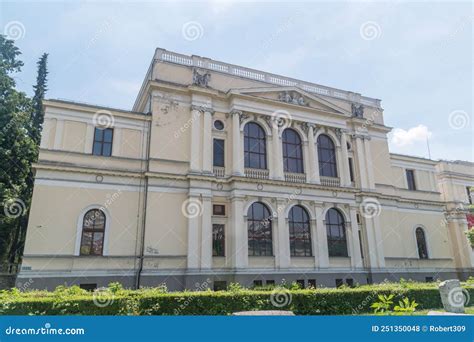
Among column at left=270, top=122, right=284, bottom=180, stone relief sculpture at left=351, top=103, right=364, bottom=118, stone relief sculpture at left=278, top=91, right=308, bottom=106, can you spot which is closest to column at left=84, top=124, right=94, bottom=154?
column at left=270, top=122, right=284, bottom=180

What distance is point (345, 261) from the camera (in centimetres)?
2481

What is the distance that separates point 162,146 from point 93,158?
436cm

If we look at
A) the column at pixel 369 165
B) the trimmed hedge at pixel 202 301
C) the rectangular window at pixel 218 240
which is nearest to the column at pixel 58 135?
the trimmed hedge at pixel 202 301

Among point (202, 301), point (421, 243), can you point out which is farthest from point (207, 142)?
point (421, 243)

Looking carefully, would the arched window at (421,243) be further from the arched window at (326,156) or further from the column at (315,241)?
the column at (315,241)

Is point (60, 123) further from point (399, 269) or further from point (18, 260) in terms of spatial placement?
point (399, 269)

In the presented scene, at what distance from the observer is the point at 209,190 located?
22.4 m

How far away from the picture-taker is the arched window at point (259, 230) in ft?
74.1

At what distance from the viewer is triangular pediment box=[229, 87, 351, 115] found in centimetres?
2558

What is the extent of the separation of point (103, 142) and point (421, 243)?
2779cm

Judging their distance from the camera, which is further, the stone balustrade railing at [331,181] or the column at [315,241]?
the stone balustrade railing at [331,181]

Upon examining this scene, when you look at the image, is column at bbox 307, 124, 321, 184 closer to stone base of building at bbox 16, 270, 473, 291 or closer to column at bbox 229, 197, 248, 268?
column at bbox 229, 197, 248, 268

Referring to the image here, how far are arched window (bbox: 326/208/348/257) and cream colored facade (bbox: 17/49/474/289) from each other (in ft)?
1.34

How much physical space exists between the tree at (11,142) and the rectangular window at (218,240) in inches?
530
